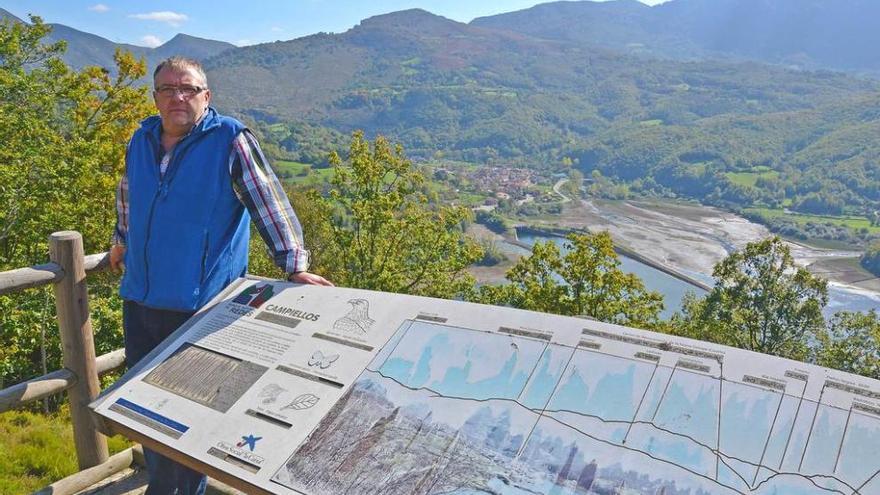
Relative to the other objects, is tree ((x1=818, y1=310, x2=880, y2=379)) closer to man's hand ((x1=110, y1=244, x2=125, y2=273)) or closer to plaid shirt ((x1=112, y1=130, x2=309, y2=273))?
plaid shirt ((x1=112, y1=130, x2=309, y2=273))

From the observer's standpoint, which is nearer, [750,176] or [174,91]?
[174,91]

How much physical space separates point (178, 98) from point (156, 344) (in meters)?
1.08

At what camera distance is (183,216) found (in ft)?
7.92

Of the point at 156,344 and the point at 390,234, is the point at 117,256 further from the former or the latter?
the point at 390,234

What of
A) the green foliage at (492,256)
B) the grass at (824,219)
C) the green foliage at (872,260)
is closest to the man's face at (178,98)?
the green foliage at (492,256)

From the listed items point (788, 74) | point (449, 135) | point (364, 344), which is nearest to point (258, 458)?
point (364, 344)

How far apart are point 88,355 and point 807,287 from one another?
18561 mm

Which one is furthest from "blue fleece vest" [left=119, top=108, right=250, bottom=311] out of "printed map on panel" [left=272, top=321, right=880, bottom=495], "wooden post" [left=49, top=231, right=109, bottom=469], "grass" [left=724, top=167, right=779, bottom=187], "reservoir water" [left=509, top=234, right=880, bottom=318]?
"grass" [left=724, top=167, right=779, bottom=187]

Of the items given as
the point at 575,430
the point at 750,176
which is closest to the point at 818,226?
the point at 750,176

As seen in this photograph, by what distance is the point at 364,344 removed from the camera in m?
2.21

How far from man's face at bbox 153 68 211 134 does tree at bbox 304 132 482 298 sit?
1152cm

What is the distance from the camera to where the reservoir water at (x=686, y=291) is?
40.2 meters

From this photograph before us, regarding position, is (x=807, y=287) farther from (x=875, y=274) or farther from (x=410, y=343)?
(x=875, y=274)

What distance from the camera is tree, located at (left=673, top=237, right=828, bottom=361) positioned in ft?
54.6
